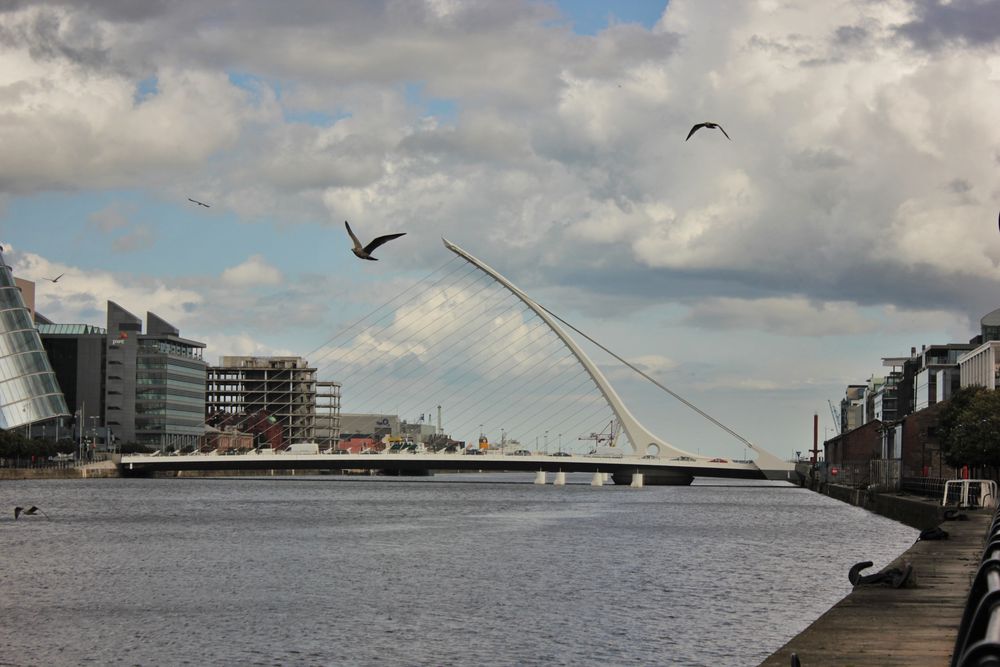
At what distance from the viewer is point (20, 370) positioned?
16175 cm

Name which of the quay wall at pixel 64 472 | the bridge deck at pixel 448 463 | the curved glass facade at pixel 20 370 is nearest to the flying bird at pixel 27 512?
the bridge deck at pixel 448 463

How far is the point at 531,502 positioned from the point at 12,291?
88278 mm

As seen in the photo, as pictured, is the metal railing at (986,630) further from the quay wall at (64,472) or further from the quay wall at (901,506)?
the quay wall at (64,472)

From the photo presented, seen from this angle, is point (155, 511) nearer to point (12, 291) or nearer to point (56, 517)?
point (56, 517)

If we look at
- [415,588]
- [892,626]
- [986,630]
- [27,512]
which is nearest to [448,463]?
[27,512]

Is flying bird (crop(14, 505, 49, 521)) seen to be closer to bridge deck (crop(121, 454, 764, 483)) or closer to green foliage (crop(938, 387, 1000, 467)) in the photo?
green foliage (crop(938, 387, 1000, 467))

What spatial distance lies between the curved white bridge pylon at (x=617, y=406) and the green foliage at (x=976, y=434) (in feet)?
143

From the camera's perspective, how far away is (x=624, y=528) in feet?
211

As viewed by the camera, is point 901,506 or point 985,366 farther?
point 985,366

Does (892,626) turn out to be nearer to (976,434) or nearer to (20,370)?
(976,434)

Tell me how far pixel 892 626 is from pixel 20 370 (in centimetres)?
15547

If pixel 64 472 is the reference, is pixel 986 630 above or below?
above

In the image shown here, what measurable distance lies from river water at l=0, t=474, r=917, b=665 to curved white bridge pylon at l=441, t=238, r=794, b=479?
58954mm

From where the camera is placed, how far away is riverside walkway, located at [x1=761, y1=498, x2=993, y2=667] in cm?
1593
